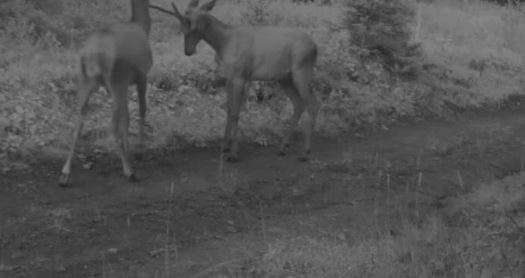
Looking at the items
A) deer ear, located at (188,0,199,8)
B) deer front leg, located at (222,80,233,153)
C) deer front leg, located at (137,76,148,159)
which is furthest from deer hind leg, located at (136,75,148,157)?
deer ear, located at (188,0,199,8)

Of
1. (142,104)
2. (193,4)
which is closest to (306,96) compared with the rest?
(193,4)

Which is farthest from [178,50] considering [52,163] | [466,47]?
[466,47]

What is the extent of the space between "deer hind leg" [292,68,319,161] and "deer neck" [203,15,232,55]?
1.03 metres

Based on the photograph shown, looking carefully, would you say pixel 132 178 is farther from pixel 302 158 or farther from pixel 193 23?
pixel 302 158

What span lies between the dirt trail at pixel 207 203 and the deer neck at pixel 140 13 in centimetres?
169

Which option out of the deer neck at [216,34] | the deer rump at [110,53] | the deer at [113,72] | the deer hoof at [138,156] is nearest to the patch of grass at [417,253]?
the deer at [113,72]

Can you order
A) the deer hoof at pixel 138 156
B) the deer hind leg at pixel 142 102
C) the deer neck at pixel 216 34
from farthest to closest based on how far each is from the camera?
the deer neck at pixel 216 34 < the deer hoof at pixel 138 156 < the deer hind leg at pixel 142 102

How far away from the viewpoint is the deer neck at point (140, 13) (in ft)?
28.5

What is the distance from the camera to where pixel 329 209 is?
808 cm

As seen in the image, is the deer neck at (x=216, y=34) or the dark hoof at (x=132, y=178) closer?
the dark hoof at (x=132, y=178)

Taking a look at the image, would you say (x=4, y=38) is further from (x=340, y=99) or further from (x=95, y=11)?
(x=340, y=99)

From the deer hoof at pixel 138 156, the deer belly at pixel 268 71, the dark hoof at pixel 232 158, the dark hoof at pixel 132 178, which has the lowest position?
the dark hoof at pixel 232 158

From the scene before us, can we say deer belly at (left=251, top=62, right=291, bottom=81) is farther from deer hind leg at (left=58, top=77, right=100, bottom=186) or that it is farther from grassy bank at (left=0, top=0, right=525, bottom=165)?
deer hind leg at (left=58, top=77, right=100, bottom=186)

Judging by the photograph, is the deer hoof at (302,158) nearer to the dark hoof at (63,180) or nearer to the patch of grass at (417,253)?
the patch of grass at (417,253)
